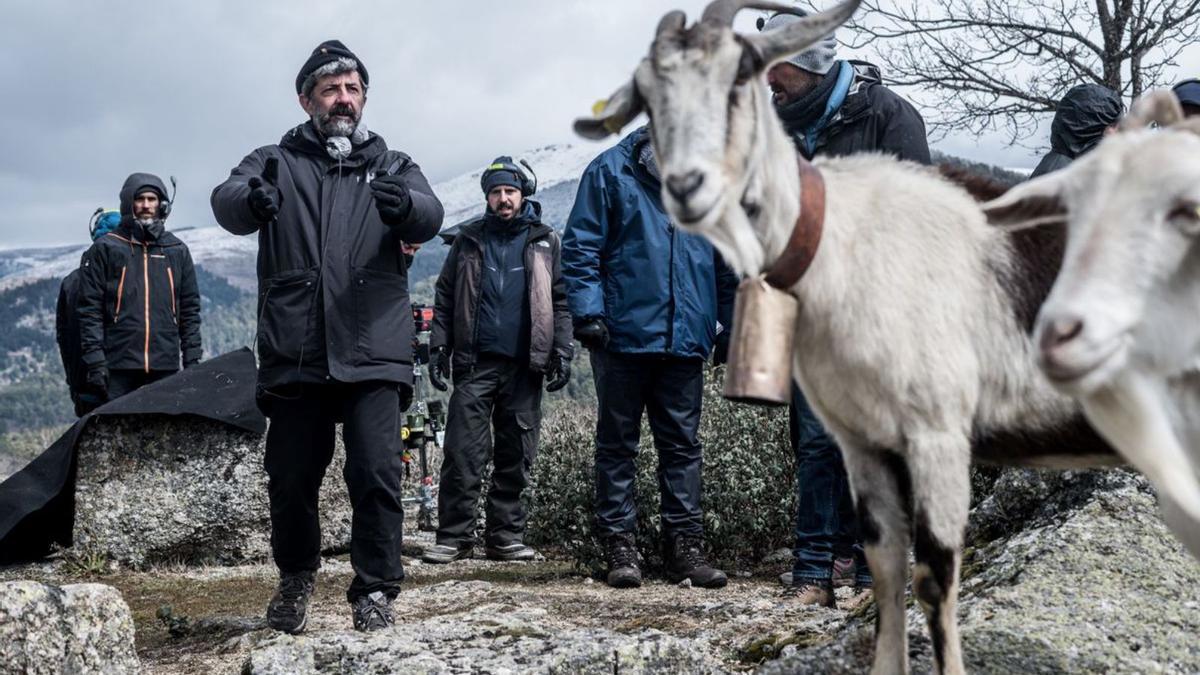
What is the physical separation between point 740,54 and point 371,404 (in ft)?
9.69

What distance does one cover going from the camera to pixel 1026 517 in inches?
179

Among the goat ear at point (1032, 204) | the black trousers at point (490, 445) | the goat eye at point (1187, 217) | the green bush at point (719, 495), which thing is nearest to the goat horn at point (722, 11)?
the goat ear at point (1032, 204)

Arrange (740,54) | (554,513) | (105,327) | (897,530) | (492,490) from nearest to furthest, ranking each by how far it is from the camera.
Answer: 1. (740,54)
2. (897,530)
3. (554,513)
4. (492,490)
5. (105,327)

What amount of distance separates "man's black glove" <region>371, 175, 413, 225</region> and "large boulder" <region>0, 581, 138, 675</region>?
1.85 metres

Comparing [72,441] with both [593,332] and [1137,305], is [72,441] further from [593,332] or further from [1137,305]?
[1137,305]

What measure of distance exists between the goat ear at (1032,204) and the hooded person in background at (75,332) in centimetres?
818

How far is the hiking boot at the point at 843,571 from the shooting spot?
5789mm

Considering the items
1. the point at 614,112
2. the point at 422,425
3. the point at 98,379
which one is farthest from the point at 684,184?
the point at 422,425

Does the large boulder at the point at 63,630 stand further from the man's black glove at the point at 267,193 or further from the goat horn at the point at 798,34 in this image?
the goat horn at the point at 798,34

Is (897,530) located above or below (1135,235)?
below

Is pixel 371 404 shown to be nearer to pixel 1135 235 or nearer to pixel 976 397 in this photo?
pixel 976 397

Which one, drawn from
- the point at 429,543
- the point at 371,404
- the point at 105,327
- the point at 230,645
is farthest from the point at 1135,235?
the point at 105,327

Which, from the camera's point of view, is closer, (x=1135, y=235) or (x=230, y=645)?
(x=1135, y=235)

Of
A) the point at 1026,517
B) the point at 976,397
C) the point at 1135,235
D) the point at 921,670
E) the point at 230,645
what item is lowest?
the point at 230,645
